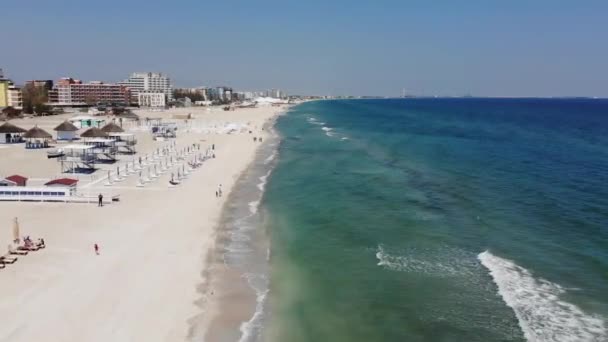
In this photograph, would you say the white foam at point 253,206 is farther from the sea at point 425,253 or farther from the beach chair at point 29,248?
the beach chair at point 29,248

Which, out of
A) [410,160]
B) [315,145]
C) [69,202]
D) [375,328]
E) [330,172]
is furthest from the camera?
[315,145]

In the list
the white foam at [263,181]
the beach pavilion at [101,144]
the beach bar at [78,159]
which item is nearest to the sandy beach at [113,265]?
the white foam at [263,181]

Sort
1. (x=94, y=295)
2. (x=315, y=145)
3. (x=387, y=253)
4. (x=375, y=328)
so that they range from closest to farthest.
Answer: (x=375, y=328)
(x=94, y=295)
(x=387, y=253)
(x=315, y=145)

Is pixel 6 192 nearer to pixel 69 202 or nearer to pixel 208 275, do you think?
pixel 69 202

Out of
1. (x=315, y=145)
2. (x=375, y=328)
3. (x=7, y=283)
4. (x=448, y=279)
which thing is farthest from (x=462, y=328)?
(x=315, y=145)

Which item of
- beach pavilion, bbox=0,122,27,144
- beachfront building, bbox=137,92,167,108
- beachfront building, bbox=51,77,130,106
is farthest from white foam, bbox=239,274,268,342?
beachfront building, bbox=137,92,167,108

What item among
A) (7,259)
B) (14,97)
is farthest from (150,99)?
(7,259)

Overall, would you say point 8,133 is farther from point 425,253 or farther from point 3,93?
point 3,93
